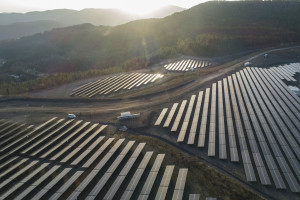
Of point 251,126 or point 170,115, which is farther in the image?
point 170,115

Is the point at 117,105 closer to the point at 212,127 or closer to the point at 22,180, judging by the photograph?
the point at 212,127

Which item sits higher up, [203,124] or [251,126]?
[203,124]

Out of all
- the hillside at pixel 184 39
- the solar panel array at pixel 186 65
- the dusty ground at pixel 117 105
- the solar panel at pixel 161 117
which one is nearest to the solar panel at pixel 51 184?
the dusty ground at pixel 117 105

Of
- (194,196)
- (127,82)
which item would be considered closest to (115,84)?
(127,82)

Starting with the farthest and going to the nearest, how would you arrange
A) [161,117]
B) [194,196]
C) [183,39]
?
[183,39]
[161,117]
[194,196]

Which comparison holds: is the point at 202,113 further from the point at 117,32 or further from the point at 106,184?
the point at 117,32

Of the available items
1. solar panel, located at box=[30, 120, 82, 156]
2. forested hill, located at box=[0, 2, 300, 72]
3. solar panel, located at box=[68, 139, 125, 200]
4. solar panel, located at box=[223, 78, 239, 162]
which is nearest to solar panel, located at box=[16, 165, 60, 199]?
solar panel, located at box=[68, 139, 125, 200]

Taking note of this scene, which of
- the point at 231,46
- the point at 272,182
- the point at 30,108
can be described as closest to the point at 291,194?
the point at 272,182

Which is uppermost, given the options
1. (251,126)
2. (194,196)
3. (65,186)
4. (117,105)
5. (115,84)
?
(115,84)
